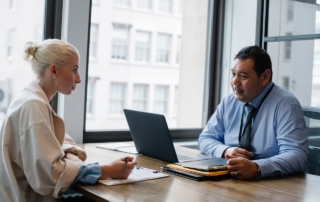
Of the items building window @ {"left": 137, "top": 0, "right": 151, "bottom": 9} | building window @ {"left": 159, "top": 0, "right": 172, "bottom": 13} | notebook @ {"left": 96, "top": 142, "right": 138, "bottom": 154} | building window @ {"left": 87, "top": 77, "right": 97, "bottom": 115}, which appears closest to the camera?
notebook @ {"left": 96, "top": 142, "right": 138, "bottom": 154}

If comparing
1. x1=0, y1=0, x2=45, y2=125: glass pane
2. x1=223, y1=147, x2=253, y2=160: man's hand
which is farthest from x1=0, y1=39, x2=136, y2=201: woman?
x1=0, y1=0, x2=45, y2=125: glass pane

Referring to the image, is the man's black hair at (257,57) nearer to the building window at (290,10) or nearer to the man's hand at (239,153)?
the man's hand at (239,153)

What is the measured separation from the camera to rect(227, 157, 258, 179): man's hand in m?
1.81

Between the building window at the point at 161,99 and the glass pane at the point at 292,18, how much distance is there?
3.03 feet

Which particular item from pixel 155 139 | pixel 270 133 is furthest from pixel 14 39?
pixel 270 133

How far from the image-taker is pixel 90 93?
2.93 meters

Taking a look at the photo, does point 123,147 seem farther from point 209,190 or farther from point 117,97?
point 209,190

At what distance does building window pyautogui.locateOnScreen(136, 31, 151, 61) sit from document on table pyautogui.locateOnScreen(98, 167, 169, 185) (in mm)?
1425

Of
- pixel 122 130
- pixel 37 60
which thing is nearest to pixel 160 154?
pixel 37 60

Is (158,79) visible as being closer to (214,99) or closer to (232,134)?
(214,99)

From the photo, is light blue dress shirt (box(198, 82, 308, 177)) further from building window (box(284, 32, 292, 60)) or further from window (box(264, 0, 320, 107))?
building window (box(284, 32, 292, 60))

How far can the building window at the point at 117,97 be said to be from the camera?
10.0ft

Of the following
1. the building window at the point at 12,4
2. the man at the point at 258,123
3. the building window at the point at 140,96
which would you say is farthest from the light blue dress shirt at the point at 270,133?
the building window at the point at 12,4

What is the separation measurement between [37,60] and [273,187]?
1.13 m
